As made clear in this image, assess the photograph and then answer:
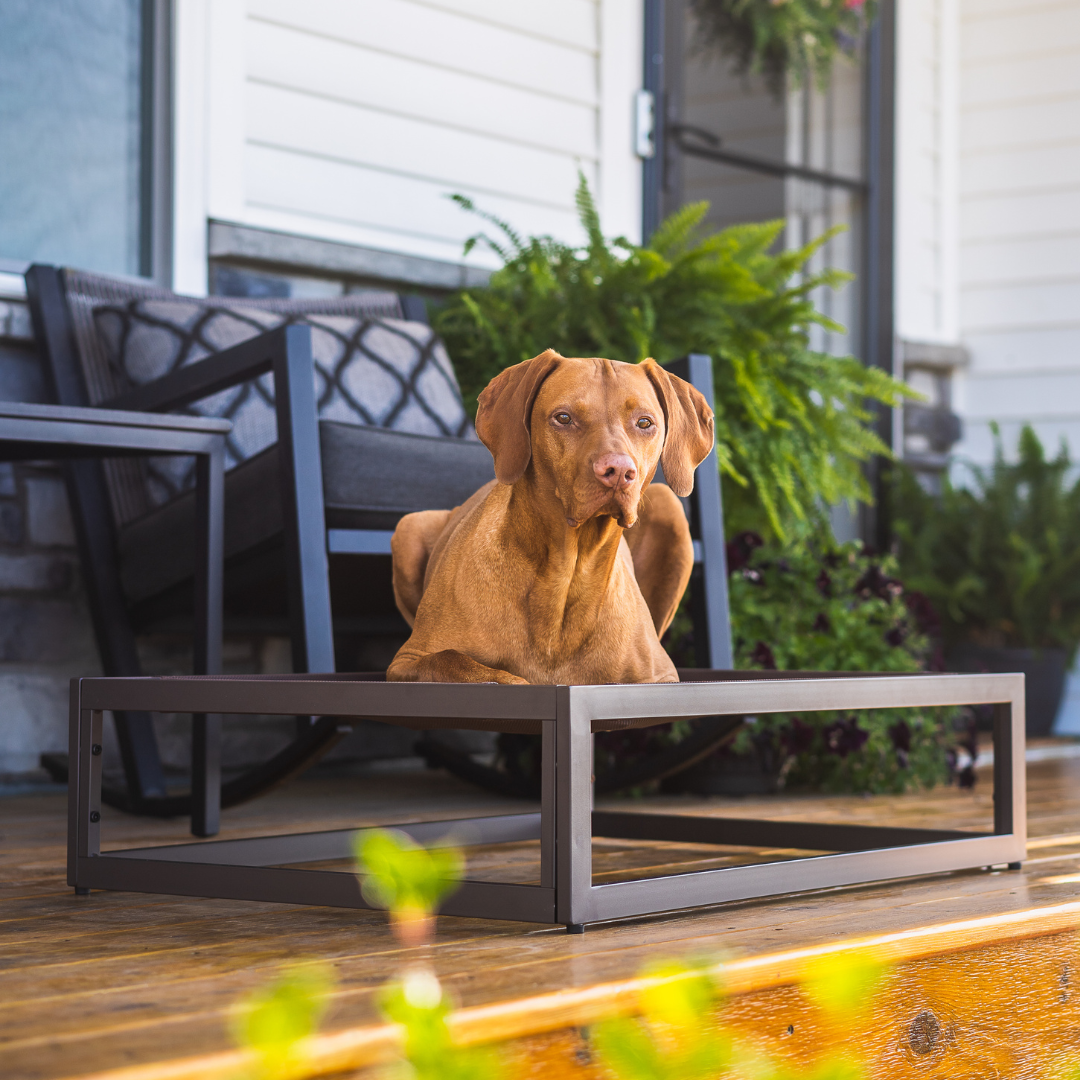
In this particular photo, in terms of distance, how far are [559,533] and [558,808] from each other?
327 mm

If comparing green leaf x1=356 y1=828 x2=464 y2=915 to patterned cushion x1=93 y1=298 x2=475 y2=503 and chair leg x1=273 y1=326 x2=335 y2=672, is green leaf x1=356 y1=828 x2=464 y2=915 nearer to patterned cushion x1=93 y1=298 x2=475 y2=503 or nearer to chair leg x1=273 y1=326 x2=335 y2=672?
chair leg x1=273 y1=326 x2=335 y2=672

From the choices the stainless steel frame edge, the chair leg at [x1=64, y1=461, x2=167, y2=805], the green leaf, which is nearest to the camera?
the green leaf

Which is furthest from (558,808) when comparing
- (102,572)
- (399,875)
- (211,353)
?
(211,353)

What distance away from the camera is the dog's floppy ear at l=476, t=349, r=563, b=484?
1.55 meters

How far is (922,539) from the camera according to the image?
5375mm

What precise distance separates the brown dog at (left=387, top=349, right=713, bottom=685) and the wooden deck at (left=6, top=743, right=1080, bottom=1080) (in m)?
0.29

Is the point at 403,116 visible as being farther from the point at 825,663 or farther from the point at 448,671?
the point at 448,671

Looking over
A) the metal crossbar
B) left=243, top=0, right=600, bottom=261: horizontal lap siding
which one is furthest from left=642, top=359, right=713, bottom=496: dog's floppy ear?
left=243, top=0, right=600, bottom=261: horizontal lap siding

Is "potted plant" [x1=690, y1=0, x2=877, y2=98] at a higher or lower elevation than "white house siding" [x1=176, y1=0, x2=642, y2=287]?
higher

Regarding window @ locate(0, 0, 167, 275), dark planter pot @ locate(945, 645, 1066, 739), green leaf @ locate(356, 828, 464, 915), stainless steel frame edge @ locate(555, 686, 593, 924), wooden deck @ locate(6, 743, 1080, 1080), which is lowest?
dark planter pot @ locate(945, 645, 1066, 739)

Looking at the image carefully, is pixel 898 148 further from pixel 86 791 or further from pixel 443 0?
pixel 86 791

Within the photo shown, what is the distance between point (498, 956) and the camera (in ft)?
4.20

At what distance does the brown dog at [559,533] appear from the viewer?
1504mm

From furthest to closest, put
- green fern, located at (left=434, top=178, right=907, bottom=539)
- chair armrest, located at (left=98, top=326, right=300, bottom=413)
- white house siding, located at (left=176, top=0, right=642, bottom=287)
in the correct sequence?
white house siding, located at (left=176, top=0, right=642, bottom=287)
green fern, located at (left=434, top=178, right=907, bottom=539)
chair armrest, located at (left=98, top=326, right=300, bottom=413)
